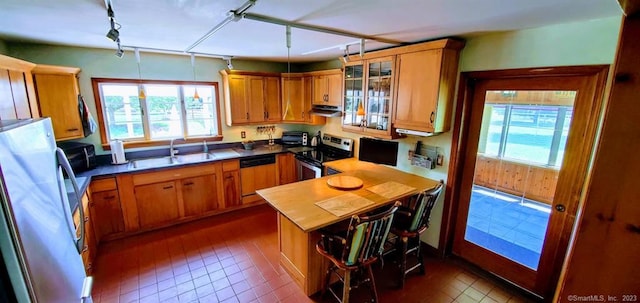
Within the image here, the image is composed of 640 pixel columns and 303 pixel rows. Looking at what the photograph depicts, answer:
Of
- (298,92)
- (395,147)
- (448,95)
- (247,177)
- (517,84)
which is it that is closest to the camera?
(517,84)

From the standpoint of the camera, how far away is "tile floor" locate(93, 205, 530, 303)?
2402mm

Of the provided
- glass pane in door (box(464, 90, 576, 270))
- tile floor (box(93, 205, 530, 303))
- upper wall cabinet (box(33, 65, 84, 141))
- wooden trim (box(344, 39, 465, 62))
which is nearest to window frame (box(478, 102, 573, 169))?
glass pane in door (box(464, 90, 576, 270))

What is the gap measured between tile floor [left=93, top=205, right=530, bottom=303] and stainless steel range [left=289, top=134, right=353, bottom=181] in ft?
3.56

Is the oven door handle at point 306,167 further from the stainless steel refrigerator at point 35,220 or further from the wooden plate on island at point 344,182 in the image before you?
the stainless steel refrigerator at point 35,220

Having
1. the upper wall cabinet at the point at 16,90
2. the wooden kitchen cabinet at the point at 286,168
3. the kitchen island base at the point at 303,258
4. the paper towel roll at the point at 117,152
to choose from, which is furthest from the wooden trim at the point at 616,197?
the paper towel roll at the point at 117,152

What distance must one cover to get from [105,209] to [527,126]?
15.3 ft

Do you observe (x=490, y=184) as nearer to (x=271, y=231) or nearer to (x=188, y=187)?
(x=271, y=231)

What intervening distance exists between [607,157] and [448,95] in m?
2.22

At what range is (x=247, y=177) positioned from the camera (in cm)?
414

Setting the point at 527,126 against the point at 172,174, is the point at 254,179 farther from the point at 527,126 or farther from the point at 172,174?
the point at 527,126

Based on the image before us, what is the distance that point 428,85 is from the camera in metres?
2.59

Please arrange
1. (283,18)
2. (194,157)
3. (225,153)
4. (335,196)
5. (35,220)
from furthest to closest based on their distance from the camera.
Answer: (225,153) → (194,157) → (335,196) → (283,18) → (35,220)

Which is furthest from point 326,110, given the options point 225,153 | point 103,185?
point 103,185

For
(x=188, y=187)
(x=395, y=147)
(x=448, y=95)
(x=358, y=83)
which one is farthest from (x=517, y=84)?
(x=188, y=187)
